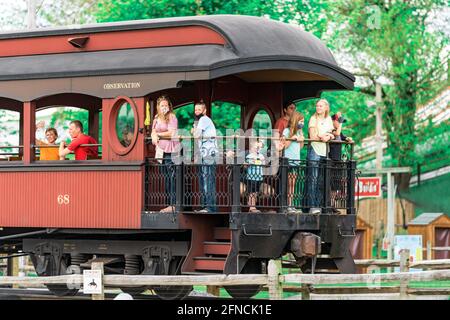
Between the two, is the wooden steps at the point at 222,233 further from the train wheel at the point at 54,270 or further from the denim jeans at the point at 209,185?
the train wheel at the point at 54,270

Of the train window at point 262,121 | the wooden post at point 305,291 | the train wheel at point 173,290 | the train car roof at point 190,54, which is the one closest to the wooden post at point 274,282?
the train wheel at point 173,290

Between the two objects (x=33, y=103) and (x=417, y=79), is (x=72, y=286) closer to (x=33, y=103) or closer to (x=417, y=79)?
(x=33, y=103)

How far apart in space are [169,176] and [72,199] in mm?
1696

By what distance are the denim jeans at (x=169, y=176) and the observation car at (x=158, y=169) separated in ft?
0.24

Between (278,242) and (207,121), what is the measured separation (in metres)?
1.90

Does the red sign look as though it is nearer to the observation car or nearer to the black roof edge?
the observation car

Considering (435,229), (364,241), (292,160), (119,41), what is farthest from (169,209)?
(435,229)

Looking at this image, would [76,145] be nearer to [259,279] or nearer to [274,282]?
[259,279]

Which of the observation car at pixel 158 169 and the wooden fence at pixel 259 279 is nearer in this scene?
the wooden fence at pixel 259 279

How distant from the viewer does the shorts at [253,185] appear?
1686 cm

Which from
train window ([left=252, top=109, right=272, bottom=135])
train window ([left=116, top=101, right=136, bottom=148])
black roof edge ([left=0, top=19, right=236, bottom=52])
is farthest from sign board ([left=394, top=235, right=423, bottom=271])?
black roof edge ([left=0, top=19, right=236, bottom=52])

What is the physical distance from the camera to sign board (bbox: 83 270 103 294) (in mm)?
16453

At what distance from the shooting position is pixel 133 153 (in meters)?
17.4
